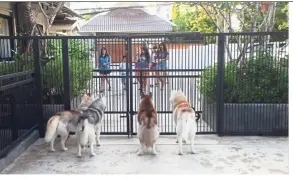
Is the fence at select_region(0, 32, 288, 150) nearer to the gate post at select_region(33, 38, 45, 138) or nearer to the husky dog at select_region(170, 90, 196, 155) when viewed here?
the gate post at select_region(33, 38, 45, 138)

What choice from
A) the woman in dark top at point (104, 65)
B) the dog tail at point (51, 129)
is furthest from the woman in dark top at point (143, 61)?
the dog tail at point (51, 129)

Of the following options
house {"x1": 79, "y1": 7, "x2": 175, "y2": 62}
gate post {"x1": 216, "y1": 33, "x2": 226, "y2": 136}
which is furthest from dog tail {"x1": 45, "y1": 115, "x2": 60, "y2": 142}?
house {"x1": 79, "y1": 7, "x2": 175, "y2": 62}

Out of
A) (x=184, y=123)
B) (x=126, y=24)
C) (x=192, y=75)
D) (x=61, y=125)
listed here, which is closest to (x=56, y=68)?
(x=61, y=125)

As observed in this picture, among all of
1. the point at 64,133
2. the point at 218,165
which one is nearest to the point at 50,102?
the point at 64,133

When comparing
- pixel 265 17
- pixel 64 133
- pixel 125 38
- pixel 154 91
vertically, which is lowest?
pixel 64 133

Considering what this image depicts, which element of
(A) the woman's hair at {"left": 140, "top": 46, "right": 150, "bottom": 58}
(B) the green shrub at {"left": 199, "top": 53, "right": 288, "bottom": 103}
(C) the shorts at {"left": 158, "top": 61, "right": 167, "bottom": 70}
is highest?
(A) the woman's hair at {"left": 140, "top": 46, "right": 150, "bottom": 58}

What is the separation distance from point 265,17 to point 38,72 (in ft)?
17.8

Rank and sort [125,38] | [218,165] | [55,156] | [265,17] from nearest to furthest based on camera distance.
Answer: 1. [218,165]
2. [55,156]
3. [125,38]
4. [265,17]

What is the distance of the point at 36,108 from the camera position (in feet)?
23.0

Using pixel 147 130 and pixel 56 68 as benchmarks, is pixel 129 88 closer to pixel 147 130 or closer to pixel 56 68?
pixel 147 130

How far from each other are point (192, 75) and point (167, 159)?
2050 mm

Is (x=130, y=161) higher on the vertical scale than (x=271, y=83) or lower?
lower

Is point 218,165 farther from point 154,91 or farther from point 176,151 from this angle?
point 154,91

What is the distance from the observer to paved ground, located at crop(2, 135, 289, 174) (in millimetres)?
5324
